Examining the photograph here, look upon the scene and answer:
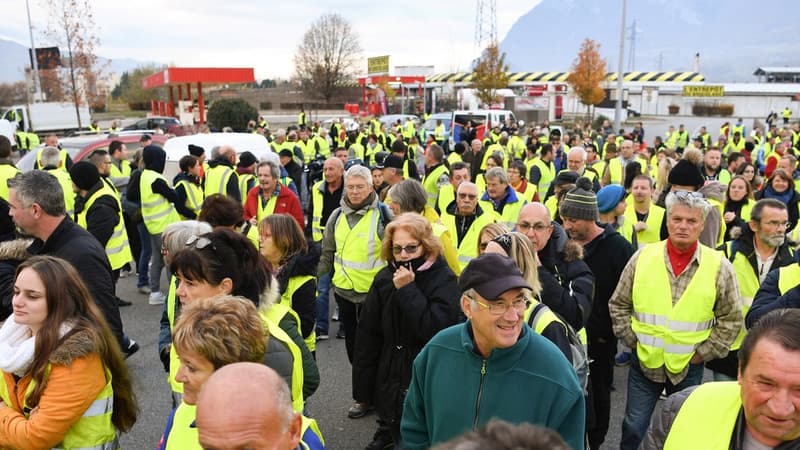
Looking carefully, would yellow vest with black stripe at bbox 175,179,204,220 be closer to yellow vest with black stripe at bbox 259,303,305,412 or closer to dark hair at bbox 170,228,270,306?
dark hair at bbox 170,228,270,306

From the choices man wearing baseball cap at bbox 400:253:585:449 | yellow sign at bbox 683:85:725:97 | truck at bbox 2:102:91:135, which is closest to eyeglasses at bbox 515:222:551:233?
man wearing baseball cap at bbox 400:253:585:449

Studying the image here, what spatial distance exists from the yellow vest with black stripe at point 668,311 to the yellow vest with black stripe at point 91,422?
305 centimetres

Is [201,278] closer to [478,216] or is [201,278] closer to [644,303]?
[644,303]

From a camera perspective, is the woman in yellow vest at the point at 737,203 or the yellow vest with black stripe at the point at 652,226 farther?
the woman in yellow vest at the point at 737,203

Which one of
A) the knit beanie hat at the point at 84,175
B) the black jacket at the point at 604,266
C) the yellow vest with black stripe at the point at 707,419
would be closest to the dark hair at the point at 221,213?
the knit beanie hat at the point at 84,175

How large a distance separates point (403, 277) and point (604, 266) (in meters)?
1.73

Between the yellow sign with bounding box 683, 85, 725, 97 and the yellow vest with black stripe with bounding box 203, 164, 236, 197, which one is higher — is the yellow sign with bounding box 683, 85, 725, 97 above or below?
above

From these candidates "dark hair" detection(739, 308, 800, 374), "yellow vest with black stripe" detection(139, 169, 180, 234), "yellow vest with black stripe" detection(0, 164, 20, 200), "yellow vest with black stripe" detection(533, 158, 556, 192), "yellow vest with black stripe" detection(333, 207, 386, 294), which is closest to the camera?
"dark hair" detection(739, 308, 800, 374)

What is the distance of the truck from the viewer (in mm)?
31312

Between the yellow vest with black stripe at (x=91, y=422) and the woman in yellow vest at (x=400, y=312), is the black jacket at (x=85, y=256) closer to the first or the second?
the yellow vest with black stripe at (x=91, y=422)

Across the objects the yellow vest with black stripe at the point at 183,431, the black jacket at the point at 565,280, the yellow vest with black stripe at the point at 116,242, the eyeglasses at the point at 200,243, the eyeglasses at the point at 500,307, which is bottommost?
the yellow vest with black stripe at the point at 116,242

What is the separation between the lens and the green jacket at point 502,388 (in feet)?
7.47

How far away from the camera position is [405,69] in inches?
2680

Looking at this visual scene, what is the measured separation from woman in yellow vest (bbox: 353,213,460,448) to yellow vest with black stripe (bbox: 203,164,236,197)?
15.9ft
